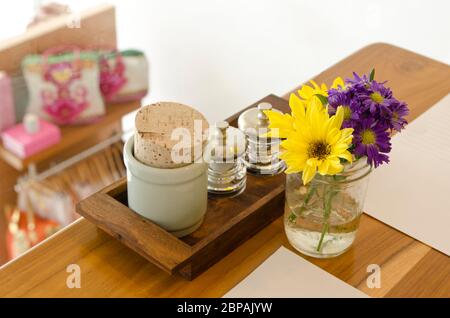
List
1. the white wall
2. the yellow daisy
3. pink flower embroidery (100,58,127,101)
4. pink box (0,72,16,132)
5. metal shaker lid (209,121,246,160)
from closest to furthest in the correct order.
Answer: the yellow daisy, metal shaker lid (209,121,246,160), the white wall, pink box (0,72,16,132), pink flower embroidery (100,58,127,101)

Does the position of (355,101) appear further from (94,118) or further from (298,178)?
(94,118)

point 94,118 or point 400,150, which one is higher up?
point 400,150

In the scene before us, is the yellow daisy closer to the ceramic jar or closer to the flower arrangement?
the flower arrangement

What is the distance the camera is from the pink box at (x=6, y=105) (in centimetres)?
209

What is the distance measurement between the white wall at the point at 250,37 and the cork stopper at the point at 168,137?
116 centimetres

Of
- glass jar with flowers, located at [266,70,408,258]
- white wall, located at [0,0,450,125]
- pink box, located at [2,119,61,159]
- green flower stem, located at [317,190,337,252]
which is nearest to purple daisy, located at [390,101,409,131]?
glass jar with flowers, located at [266,70,408,258]

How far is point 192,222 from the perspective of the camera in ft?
2.89

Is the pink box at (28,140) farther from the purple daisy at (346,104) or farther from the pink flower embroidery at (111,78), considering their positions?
the purple daisy at (346,104)

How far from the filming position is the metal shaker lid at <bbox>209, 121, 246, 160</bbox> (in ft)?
3.06

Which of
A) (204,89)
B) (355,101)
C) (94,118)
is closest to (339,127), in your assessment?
(355,101)

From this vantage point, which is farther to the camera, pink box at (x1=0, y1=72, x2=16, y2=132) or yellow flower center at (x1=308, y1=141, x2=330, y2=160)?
pink box at (x1=0, y1=72, x2=16, y2=132)

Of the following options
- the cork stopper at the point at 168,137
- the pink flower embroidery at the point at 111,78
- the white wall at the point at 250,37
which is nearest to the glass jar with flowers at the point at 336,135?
the cork stopper at the point at 168,137

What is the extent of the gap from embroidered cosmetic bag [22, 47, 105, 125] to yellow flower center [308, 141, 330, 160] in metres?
1.54

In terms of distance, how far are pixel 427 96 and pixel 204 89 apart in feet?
4.40
